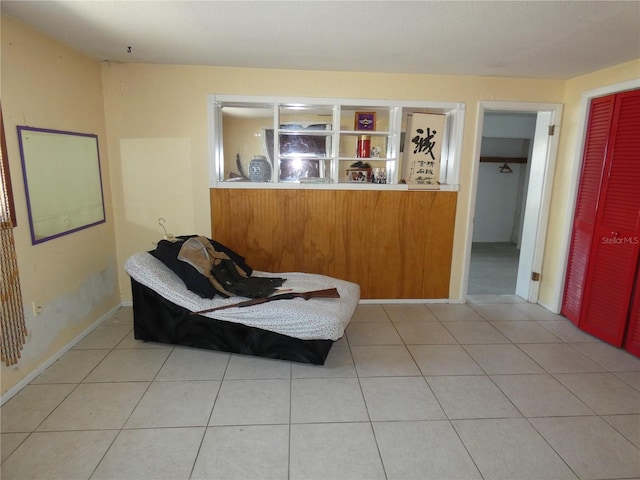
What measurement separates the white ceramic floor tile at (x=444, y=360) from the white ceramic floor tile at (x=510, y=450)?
54 centimetres

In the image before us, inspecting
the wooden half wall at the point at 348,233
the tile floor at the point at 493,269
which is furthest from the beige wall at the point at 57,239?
the tile floor at the point at 493,269

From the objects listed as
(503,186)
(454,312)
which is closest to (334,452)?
(454,312)

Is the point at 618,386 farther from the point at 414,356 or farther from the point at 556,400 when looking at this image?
the point at 414,356


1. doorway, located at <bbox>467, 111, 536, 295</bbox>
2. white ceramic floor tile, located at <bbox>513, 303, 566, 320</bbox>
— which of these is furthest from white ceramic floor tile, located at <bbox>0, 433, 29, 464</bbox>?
doorway, located at <bbox>467, 111, 536, 295</bbox>

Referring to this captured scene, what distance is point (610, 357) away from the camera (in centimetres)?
294

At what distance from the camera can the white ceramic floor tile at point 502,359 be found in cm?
272

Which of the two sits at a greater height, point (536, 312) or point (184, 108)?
point (184, 108)

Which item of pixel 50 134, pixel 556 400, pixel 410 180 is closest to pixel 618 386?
pixel 556 400

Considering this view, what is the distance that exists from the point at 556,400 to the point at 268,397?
186 cm

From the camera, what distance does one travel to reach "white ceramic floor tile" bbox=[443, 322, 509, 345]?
3.19 meters

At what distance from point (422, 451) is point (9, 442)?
2.18 meters

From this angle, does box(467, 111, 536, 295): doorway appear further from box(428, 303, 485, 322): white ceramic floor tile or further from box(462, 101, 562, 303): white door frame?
box(428, 303, 485, 322): white ceramic floor tile

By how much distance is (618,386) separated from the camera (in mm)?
2537

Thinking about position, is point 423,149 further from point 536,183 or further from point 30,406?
point 30,406
